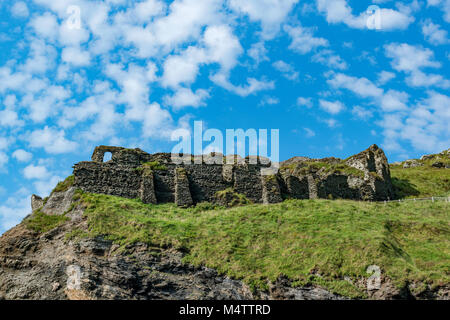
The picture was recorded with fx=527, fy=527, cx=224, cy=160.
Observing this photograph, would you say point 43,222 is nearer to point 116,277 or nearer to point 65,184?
point 65,184

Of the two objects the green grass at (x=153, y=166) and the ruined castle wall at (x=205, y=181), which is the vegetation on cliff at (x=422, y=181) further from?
the green grass at (x=153, y=166)

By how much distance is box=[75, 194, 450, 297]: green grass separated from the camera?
2686 cm

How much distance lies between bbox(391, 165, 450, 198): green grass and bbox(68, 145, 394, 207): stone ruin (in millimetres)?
3214

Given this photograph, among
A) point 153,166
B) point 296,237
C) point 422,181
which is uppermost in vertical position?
point 422,181

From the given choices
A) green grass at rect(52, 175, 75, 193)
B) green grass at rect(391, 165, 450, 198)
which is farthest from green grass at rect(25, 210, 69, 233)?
green grass at rect(391, 165, 450, 198)

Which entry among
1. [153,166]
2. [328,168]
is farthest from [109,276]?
[328,168]

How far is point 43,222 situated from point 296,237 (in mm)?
15733

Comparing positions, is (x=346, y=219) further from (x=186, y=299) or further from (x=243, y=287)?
(x=186, y=299)

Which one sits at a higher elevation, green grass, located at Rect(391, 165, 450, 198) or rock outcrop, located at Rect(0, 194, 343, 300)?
green grass, located at Rect(391, 165, 450, 198)

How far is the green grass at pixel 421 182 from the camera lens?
47.7 m

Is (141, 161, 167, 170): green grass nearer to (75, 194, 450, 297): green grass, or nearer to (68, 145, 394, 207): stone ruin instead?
(68, 145, 394, 207): stone ruin

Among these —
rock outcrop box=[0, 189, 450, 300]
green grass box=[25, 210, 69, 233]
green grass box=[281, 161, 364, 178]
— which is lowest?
rock outcrop box=[0, 189, 450, 300]

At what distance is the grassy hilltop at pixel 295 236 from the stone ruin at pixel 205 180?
1445 mm

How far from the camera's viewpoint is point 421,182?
167 feet
